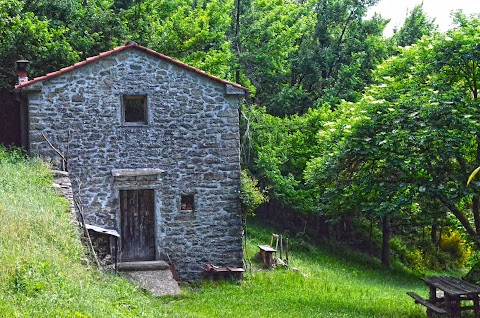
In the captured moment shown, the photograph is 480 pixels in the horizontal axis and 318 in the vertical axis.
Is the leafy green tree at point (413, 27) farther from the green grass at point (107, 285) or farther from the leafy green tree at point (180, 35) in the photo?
the green grass at point (107, 285)

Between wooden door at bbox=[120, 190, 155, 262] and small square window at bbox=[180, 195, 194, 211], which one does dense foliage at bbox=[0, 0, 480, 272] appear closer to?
small square window at bbox=[180, 195, 194, 211]

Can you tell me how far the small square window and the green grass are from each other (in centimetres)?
188

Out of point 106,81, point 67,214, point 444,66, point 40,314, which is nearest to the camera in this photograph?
point 40,314

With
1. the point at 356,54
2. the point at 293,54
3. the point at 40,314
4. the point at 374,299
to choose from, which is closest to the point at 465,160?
the point at 374,299

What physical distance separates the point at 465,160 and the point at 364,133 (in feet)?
7.24

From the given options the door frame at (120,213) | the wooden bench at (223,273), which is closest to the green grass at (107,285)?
the wooden bench at (223,273)

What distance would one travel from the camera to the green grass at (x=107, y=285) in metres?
6.55

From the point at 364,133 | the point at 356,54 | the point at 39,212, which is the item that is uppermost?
the point at 356,54

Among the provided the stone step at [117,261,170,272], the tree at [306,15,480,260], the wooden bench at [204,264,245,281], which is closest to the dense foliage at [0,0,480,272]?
the tree at [306,15,480,260]

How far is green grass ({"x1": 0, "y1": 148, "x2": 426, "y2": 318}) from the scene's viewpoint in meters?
6.55

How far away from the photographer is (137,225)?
47.4 feet

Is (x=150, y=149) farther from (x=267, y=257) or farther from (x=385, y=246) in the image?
(x=385, y=246)

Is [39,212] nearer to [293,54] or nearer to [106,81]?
[106,81]

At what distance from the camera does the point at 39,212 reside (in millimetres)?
8984
